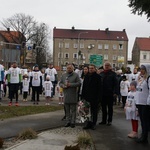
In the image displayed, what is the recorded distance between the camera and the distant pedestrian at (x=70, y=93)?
9875 millimetres

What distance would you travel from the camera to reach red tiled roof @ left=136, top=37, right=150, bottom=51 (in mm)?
120812

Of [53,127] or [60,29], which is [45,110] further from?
[60,29]

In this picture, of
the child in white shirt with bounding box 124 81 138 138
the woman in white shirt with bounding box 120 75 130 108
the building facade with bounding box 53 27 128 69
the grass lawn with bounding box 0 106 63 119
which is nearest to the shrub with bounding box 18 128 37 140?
the child in white shirt with bounding box 124 81 138 138

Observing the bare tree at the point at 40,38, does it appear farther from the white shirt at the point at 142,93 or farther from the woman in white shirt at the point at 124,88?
the white shirt at the point at 142,93

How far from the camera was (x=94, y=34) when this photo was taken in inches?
4739

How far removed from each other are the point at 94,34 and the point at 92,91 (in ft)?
366

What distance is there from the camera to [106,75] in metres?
10.6

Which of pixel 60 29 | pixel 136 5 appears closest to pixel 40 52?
pixel 60 29

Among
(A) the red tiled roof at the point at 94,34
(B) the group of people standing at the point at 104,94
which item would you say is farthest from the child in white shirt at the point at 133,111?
(A) the red tiled roof at the point at 94,34

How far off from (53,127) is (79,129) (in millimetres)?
746

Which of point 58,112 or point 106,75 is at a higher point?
point 106,75

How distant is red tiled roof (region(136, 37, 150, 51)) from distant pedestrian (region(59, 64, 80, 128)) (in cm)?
11281

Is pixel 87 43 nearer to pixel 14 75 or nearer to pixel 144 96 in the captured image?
pixel 14 75

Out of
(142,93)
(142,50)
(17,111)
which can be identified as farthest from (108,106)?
(142,50)
